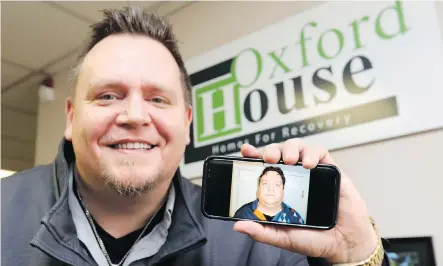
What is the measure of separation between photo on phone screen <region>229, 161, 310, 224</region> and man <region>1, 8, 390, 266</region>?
5.4 inches

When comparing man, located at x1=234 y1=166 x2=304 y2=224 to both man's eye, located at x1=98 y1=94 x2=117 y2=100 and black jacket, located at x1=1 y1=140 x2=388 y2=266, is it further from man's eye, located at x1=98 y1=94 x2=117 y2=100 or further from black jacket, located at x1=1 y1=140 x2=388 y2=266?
man's eye, located at x1=98 y1=94 x2=117 y2=100

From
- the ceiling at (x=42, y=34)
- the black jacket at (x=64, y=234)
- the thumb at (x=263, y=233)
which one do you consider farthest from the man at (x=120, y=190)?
the ceiling at (x=42, y=34)

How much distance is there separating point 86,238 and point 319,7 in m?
1.04

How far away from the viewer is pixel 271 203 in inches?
23.0

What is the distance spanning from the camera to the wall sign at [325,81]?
1.09m

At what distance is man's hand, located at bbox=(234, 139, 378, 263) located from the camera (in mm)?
583

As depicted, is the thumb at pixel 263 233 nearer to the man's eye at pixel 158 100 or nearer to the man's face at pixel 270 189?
the man's face at pixel 270 189

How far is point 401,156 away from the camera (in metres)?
1.10

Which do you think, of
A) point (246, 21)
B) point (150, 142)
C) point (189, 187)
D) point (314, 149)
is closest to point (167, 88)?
point (150, 142)

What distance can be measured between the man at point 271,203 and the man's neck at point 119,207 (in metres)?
0.26

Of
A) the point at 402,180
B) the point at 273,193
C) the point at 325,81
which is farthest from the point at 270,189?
the point at 325,81

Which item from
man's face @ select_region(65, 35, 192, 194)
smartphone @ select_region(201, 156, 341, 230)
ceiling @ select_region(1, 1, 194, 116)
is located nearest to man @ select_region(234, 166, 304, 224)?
smartphone @ select_region(201, 156, 341, 230)

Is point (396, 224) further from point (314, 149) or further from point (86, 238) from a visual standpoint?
point (86, 238)

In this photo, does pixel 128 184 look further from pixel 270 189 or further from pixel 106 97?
pixel 270 189
